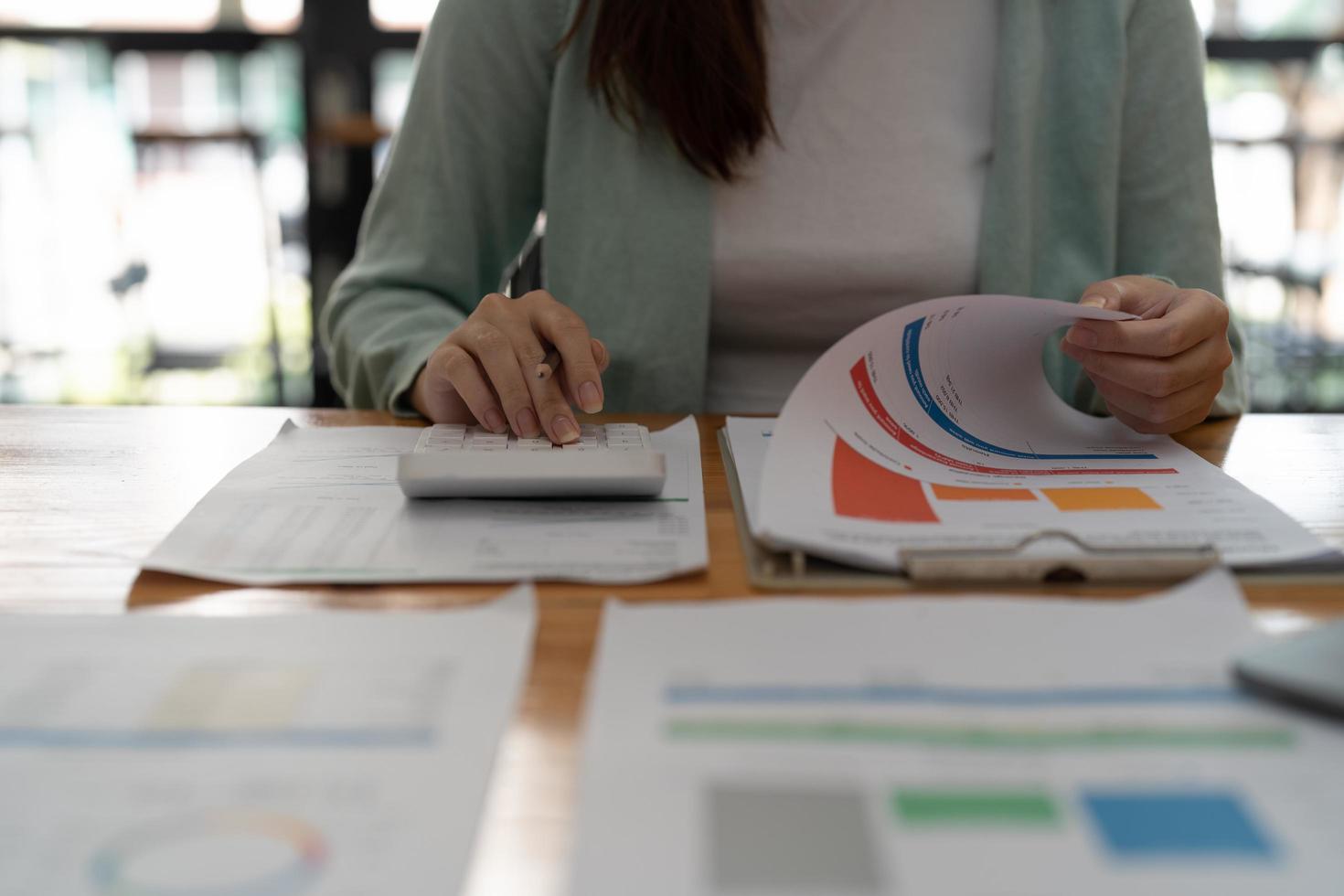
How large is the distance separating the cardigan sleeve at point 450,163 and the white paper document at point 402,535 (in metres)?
0.32

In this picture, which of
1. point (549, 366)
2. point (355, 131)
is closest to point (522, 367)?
point (549, 366)

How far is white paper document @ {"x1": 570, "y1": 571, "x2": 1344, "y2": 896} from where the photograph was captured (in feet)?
0.74

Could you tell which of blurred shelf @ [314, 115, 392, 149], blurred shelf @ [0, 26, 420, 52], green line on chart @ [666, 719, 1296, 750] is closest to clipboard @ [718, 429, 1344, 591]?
green line on chart @ [666, 719, 1296, 750]

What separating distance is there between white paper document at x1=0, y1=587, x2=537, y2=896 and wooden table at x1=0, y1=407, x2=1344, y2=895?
0.04ft

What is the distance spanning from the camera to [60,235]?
7.93 ft

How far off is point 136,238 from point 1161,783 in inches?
103

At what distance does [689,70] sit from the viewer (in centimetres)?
78

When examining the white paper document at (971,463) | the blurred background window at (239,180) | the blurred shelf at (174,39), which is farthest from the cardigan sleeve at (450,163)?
the blurred shelf at (174,39)

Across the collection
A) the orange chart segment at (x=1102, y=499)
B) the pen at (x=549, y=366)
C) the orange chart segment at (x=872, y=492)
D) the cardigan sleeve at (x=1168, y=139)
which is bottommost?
the orange chart segment at (x=1102, y=499)

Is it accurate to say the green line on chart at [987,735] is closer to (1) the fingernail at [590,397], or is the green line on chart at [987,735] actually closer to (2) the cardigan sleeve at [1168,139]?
(1) the fingernail at [590,397]

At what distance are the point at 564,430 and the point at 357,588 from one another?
6.8 inches

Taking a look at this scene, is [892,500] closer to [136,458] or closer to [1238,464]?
[1238,464]

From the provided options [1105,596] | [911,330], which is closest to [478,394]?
[911,330]

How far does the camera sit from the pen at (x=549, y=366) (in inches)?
22.4
